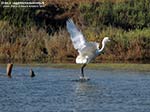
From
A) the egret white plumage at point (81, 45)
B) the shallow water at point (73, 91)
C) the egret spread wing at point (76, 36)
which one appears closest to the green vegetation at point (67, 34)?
the shallow water at point (73, 91)

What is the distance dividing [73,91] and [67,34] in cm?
1188

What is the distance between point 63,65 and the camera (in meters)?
25.4

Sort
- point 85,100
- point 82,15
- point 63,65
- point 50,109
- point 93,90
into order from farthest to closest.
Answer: point 82,15 → point 63,65 → point 93,90 → point 85,100 → point 50,109

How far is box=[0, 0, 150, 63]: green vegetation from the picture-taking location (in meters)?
28.8

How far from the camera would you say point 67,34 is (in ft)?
97.1

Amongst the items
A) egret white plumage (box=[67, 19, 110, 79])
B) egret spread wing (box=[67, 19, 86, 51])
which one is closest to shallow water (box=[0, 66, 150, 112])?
egret white plumage (box=[67, 19, 110, 79])

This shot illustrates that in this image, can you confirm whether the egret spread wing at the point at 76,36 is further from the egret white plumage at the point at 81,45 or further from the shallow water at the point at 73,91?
the shallow water at the point at 73,91

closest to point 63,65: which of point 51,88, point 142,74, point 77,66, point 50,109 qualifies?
point 77,66

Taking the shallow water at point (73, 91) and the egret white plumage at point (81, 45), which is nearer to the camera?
the shallow water at point (73, 91)

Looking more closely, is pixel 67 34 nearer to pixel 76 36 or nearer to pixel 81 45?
pixel 81 45

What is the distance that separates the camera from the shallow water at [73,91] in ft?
49.5

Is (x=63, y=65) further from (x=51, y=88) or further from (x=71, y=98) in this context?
(x=71, y=98)

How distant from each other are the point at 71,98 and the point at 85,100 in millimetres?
406

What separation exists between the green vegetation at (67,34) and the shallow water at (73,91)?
5.18 m
